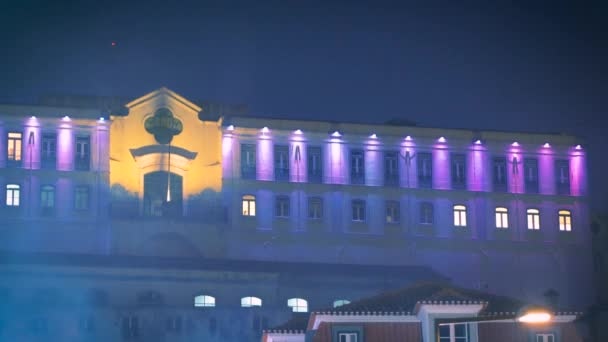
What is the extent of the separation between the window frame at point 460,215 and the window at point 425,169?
9.63 feet

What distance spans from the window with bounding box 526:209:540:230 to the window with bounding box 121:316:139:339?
3797 cm

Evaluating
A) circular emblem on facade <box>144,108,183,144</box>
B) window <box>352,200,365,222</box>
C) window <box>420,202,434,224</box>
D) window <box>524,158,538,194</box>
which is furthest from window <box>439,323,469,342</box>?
window <box>524,158,538,194</box>

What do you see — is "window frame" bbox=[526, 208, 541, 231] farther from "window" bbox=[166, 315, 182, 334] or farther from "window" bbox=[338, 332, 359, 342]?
"window" bbox=[338, 332, 359, 342]

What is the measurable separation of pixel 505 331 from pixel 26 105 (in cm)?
5155

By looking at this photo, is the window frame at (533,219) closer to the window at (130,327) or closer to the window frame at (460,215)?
the window frame at (460,215)

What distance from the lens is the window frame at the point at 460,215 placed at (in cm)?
9300

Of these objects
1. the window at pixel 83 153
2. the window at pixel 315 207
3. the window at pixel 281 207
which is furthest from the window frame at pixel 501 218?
the window at pixel 83 153

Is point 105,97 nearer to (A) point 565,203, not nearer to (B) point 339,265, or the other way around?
(B) point 339,265

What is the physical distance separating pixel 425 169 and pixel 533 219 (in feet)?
33.9

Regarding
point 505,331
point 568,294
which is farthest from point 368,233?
point 505,331

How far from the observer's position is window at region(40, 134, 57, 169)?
85375 millimetres

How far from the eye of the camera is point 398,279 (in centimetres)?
8325

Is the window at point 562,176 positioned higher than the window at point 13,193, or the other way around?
the window at point 562,176

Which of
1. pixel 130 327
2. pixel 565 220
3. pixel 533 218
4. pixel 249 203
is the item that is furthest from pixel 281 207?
pixel 565 220
